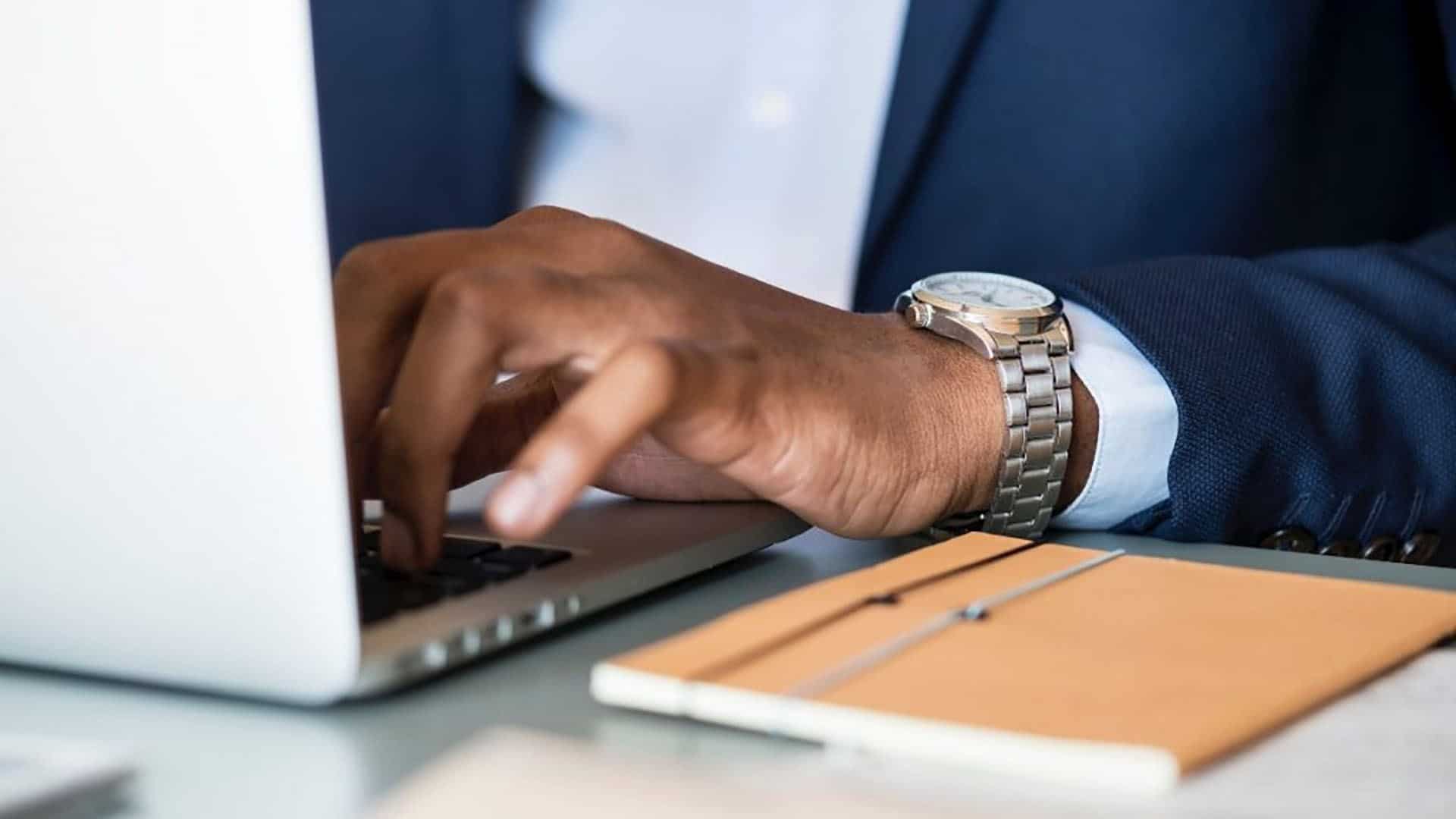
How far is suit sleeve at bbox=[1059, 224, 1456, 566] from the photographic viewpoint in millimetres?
755

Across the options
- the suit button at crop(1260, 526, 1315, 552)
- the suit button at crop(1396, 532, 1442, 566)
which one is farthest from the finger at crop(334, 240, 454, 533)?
the suit button at crop(1396, 532, 1442, 566)

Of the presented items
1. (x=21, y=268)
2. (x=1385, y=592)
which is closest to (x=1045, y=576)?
(x=1385, y=592)

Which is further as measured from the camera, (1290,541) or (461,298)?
(1290,541)

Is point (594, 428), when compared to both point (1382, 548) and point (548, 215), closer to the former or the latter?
point (548, 215)

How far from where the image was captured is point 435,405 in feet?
1.85

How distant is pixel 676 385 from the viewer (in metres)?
0.53

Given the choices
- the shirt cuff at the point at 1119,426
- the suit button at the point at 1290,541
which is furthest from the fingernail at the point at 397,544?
the suit button at the point at 1290,541

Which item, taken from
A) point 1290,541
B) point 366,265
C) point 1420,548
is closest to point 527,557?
point 366,265

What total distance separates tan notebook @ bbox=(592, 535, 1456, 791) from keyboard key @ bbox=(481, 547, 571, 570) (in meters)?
0.10

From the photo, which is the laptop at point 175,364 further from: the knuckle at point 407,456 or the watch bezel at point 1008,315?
the watch bezel at point 1008,315

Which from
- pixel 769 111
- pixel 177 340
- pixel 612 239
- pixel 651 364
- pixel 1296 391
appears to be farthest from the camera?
pixel 769 111

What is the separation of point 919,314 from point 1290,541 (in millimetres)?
228

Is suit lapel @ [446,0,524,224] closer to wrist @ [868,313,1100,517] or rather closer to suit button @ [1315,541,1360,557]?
wrist @ [868,313,1100,517]

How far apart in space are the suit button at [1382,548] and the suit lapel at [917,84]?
1.70ft
